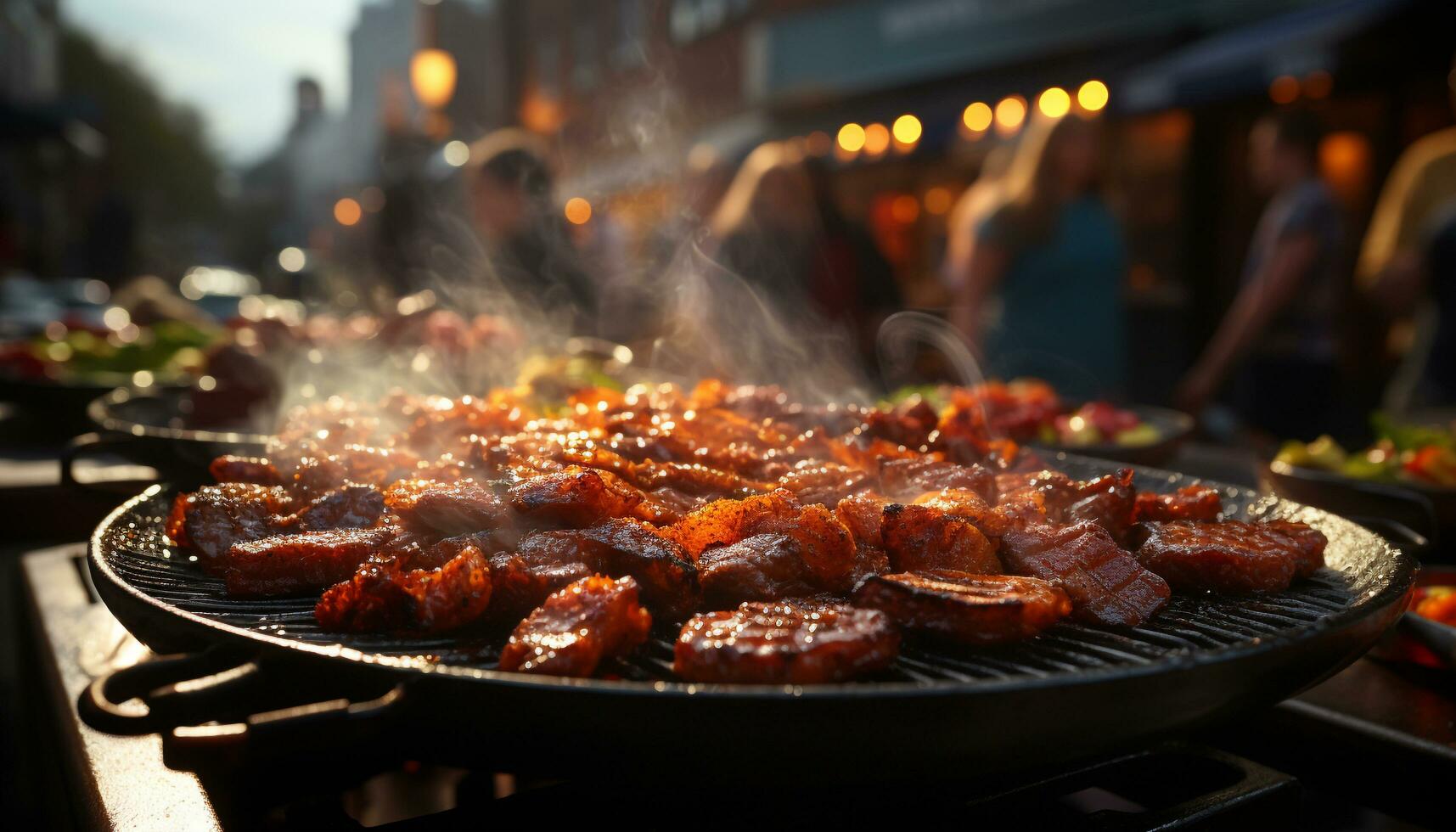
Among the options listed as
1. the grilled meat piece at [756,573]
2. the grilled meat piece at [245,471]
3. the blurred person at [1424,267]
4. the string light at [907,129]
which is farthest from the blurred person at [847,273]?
the string light at [907,129]

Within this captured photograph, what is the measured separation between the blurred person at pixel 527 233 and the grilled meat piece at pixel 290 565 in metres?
5.51

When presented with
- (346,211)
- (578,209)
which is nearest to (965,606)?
(578,209)

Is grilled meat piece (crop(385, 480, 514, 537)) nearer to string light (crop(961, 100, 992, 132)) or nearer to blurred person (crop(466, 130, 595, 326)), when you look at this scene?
blurred person (crop(466, 130, 595, 326))

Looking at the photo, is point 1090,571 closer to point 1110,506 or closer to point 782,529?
point 1110,506

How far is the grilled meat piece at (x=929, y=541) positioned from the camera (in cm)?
171

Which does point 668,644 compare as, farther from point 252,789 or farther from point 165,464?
point 165,464

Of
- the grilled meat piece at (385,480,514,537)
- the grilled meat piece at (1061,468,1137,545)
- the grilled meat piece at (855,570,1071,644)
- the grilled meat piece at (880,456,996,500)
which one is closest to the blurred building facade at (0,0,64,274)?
the grilled meat piece at (385,480,514,537)

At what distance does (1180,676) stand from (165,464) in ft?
7.87

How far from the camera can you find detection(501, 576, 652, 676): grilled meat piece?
1.32m

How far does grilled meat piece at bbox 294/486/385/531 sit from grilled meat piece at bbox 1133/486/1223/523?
1.56m

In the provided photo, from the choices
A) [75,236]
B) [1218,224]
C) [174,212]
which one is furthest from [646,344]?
[174,212]

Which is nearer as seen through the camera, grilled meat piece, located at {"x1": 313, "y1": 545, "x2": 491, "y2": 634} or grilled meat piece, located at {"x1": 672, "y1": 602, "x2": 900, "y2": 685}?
grilled meat piece, located at {"x1": 672, "y1": 602, "x2": 900, "y2": 685}

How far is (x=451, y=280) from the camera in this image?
874 centimetres

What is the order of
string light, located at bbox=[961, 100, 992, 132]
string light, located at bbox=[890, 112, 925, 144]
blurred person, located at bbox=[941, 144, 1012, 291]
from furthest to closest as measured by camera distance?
1. string light, located at bbox=[890, 112, 925, 144]
2. string light, located at bbox=[961, 100, 992, 132]
3. blurred person, located at bbox=[941, 144, 1012, 291]
